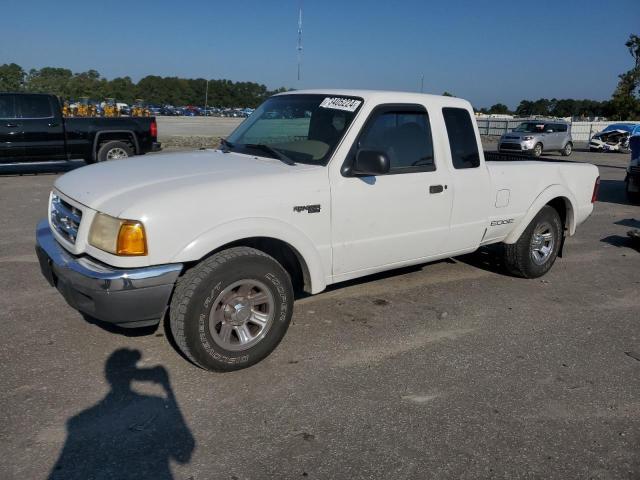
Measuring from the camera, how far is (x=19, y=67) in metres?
89.7

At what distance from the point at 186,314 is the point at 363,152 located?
166 centimetres

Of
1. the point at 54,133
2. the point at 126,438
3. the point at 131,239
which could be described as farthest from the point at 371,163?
the point at 54,133

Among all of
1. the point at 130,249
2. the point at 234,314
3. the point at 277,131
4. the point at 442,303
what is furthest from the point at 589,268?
the point at 130,249

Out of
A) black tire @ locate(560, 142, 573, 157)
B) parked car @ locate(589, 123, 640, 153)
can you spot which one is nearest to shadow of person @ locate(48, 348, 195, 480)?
black tire @ locate(560, 142, 573, 157)

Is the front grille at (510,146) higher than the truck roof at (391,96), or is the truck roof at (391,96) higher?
the truck roof at (391,96)

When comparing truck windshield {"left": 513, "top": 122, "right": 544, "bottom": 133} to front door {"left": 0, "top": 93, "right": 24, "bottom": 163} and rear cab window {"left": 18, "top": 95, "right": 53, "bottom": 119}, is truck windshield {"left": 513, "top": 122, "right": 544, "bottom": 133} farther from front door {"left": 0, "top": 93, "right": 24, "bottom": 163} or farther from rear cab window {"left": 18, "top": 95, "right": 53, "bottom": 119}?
front door {"left": 0, "top": 93, "right": 24, "bottom": 163}

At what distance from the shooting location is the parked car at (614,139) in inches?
1038

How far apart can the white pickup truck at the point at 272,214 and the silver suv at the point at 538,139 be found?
1879 cm

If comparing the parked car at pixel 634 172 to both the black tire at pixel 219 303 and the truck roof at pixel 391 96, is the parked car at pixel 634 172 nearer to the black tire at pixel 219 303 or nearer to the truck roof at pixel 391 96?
the truck roof at pixel 391 96

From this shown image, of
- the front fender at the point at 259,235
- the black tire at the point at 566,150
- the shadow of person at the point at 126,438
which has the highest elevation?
the black tire at the point at 566,150

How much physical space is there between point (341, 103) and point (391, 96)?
425 millimetres

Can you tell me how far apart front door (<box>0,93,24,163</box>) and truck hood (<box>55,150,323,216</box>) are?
8.62 meters

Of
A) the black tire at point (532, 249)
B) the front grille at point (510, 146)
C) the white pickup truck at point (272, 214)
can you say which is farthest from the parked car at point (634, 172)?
the front grille at point (510, 146)

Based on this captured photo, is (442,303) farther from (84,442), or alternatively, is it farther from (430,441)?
(84,442)
